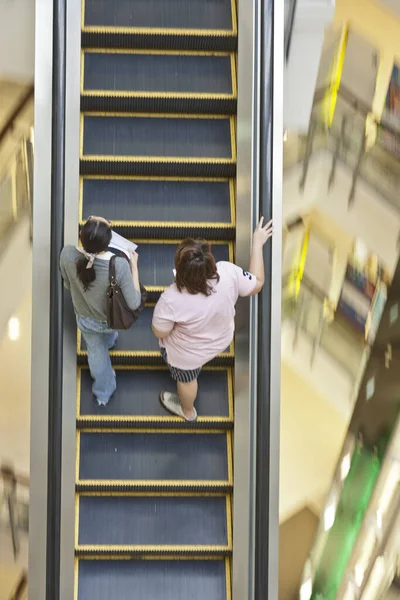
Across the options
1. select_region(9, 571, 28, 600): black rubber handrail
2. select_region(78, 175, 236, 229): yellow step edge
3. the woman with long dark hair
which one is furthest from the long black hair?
select_region(9, 571, 28, 600): black rubber handrail

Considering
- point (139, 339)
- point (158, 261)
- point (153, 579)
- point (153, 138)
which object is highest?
point (153, 138)

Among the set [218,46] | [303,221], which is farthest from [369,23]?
[218,46]

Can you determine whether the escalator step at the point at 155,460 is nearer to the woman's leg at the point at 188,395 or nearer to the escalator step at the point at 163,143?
the woman's leg at the point at 188,395

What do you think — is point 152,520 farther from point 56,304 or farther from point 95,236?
point 95,236

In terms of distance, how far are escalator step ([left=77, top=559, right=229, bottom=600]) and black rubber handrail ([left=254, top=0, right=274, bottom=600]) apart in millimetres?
457

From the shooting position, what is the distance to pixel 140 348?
15.4 ft

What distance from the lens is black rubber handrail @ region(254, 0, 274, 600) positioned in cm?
426

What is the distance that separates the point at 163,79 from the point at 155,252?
1.10 m

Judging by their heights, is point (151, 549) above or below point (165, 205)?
below

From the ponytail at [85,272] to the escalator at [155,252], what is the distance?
880mm

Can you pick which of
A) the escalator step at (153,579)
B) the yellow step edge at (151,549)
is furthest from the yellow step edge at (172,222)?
the escalator step at (153,579)

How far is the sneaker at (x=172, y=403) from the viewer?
15.3 ft

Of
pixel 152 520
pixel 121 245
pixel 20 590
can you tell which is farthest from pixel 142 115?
pixel 20 590

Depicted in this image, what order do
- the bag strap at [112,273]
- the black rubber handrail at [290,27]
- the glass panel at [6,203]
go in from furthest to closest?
the glass panel at [6,203]
the black rubber handrail at [290,27]
the bag strap at [112,273]
